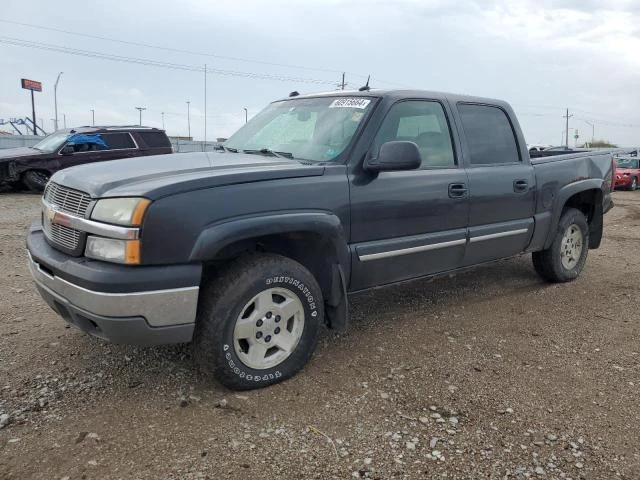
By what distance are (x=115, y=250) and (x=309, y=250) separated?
1229 millimetres

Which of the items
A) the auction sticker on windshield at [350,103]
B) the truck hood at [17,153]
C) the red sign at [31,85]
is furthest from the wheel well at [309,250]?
the red sign at [31,85]

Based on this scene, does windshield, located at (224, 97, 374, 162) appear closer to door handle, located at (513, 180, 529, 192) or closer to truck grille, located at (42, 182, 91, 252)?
truck grille, located at (42, 182, 91, 252)

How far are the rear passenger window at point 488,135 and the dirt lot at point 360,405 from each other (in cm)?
135

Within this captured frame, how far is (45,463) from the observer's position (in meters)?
2.53

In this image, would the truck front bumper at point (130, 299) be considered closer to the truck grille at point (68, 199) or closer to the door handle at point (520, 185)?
the truck grille at point (68, 199)

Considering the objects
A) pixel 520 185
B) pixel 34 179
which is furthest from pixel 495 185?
pixel 34 179

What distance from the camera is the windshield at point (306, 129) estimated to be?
3.80 metres

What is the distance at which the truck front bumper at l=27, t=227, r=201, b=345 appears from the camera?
2.75 meters

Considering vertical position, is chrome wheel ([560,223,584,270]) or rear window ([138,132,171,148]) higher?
rear window ([138,132,171,148])

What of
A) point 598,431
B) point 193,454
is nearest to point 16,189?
point 193,454

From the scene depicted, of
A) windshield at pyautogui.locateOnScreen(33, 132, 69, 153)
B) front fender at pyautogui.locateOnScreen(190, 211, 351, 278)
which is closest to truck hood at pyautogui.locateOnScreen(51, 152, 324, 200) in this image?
front fender at pyautogui.locateOnScreen(190, 211, 351, 278)

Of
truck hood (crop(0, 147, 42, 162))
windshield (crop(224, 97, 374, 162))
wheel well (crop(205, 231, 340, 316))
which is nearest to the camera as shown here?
wheel well (crop(205, 231, 340, 316))

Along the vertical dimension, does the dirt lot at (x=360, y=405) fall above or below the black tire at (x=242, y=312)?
below

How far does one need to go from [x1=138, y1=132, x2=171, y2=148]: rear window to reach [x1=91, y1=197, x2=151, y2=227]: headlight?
1132 centimetres
